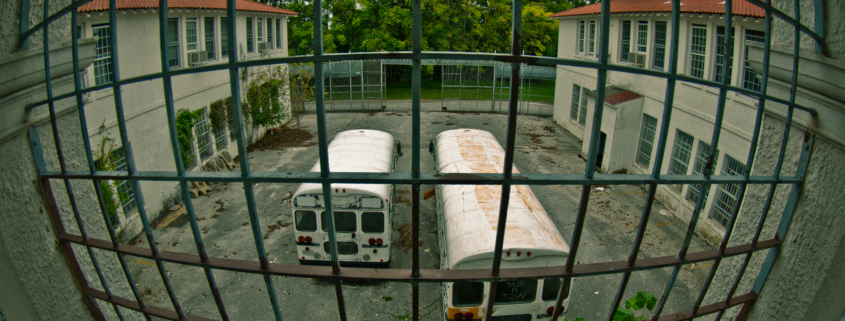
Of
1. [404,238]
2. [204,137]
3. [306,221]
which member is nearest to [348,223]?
[306,221]

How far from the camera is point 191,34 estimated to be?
15570 millimetres

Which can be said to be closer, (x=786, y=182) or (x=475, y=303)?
(x=786, y=182)

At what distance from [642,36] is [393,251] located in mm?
11159

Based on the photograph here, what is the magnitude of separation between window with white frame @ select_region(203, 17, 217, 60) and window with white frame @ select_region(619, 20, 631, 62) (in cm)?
1444

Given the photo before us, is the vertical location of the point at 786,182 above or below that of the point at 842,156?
below

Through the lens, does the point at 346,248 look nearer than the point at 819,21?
No

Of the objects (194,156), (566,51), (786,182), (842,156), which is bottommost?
(194,156)

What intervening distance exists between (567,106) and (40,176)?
22.8 meters

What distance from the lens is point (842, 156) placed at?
279 centimetres

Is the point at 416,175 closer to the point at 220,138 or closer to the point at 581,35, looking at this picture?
the point at 220,138

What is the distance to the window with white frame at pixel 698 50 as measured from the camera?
12.8 meters

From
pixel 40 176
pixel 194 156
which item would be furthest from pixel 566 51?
pixel 40 176

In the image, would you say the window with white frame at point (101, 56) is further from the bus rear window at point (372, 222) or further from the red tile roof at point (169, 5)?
the bus rear window at point (372, 222)

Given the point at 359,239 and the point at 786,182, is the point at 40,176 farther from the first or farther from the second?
the point at 359,239
